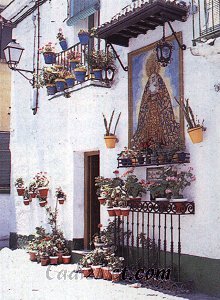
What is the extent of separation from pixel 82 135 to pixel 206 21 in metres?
4.32

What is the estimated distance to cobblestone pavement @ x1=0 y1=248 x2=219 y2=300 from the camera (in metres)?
7.38

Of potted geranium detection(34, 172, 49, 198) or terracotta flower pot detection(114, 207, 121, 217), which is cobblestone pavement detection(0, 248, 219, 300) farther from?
potted geranium detection(34, 172, 49, 198)

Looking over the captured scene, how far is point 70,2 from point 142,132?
434cm

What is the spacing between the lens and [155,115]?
28.5 ft

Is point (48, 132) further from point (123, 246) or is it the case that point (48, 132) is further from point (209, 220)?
point (209, 220)

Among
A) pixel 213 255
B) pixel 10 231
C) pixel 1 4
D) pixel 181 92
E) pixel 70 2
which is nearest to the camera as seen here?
pixel 213 255

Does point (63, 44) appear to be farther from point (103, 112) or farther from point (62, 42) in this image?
point (103, 112)

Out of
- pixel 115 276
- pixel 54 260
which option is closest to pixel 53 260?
pixel 54 260

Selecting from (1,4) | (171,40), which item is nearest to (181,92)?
(171,40)

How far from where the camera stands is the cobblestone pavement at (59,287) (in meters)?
7.38

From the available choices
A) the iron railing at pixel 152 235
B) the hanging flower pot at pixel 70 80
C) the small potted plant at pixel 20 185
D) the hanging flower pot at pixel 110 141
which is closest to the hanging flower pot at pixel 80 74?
the hanging flower pot at pixel 70 80

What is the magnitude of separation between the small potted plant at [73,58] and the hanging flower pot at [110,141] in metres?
1.71

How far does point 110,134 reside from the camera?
381 inches

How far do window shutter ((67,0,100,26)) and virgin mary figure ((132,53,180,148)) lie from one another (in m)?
2.41
